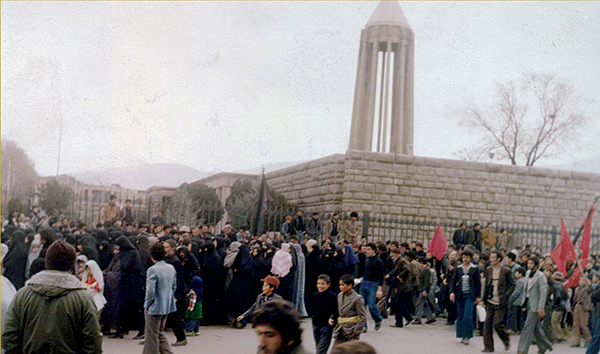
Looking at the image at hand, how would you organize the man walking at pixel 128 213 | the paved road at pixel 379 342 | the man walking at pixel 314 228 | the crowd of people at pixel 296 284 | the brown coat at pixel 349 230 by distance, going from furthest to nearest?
1. the brown coat at pixel 349 230
2. the man walking at pixel 314 228
3. the man walking at pixel 128 213
4. the paved road at pixel 379 342
5. the crowd of people at pixel 296 284

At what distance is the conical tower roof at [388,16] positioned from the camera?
3034 cm

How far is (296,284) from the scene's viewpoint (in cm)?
1322

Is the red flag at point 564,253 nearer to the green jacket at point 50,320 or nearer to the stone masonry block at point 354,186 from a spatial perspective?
the green jacket at point 50,320

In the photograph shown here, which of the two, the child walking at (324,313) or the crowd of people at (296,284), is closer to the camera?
the child walking at (324,313)

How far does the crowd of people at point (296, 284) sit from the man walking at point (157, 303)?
0.04 ft

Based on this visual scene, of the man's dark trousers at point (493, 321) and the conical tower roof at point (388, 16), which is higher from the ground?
the conical tower roof at point (388, 16)

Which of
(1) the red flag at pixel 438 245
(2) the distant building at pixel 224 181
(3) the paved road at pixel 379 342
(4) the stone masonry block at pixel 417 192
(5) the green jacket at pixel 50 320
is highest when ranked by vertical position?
(2) the distant building at pixel 224 181

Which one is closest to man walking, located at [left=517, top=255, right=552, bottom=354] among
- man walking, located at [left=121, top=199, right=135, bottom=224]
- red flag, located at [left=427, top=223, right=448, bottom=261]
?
red flag, located at [left=427, top=223, right=448, bottom=261]

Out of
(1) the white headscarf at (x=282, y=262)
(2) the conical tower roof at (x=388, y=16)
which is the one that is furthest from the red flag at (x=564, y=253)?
(2) the conical tower roof at (x=388, y=16)

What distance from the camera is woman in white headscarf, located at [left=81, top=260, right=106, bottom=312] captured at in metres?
8.93

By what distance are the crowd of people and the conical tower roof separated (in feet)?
53.8

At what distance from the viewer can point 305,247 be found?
1478 centimetres

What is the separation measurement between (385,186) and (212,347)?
40.5 ft

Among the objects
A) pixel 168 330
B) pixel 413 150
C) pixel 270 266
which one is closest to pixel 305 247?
pixel 270 266
